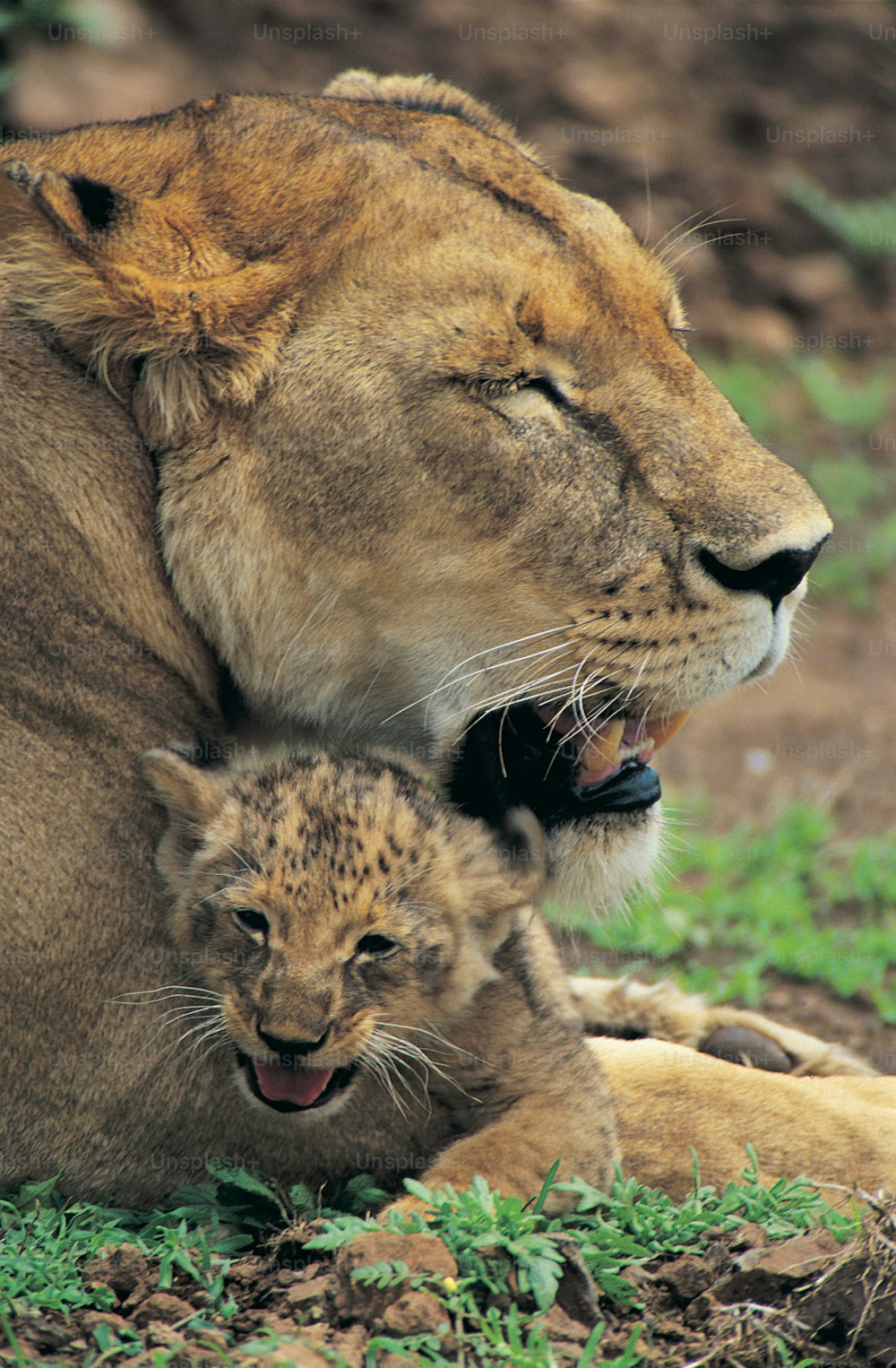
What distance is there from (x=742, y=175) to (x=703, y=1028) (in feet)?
19.6

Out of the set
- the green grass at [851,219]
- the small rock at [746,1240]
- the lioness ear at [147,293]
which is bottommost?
the small rock at [746,1240]

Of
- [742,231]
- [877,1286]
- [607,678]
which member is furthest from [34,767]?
[742,231]

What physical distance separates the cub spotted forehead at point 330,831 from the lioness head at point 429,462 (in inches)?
9.6

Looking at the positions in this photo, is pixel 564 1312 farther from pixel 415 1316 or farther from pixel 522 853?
pixel 522 853

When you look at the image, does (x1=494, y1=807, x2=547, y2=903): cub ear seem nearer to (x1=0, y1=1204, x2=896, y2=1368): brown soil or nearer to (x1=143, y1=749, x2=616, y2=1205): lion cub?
(x1=143, y1=749, x2=616, y2=1205): lion cub

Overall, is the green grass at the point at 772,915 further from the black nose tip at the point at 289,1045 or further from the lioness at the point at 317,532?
the black nose tip at the point at 289,1045

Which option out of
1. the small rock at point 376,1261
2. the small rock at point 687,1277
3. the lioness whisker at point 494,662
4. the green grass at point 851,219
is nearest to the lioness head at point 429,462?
the lioness whisker at point 494,662

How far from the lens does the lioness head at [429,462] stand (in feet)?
9.25

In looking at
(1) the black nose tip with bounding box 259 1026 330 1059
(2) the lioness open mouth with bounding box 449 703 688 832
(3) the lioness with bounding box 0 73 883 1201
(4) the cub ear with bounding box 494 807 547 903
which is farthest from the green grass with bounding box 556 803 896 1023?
(1) the black nose tip with bounding box 259 1026 330 1059

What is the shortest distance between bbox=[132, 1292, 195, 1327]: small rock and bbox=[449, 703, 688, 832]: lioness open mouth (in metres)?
1.04

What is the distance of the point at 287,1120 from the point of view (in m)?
2.62

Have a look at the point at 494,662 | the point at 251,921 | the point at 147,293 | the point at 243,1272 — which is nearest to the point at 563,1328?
the point at 243,1272

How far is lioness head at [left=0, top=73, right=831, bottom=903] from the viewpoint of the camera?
9.25ft

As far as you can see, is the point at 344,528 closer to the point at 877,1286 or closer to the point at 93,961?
the point at 93,961
